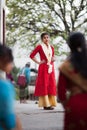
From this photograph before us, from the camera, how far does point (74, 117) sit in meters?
5.55

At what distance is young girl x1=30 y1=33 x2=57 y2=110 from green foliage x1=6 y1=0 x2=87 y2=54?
24783 mm

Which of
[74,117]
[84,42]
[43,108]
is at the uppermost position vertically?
[84,42]

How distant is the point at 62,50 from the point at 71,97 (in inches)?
1399

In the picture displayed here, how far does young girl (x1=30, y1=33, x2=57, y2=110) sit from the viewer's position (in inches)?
558

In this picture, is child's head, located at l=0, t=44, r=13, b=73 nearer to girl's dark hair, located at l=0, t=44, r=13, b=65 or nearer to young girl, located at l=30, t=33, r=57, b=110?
girl's dark hair, located at l=0, t=44, r=13, b=65

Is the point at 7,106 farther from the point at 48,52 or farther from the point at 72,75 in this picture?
the point at 48,52

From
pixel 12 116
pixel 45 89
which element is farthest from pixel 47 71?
pixel 12 116

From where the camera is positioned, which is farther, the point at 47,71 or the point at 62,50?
the point at 62,50

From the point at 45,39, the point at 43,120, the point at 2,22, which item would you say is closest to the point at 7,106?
the point at 43,120

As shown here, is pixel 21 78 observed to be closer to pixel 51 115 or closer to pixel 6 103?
pixel 51 115

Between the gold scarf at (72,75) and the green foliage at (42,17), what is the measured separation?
110 feet

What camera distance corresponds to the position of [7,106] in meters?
4.66

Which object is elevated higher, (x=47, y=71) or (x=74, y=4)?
(x=74, y=4)

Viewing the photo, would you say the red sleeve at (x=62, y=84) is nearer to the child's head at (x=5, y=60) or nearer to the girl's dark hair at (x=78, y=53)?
the girl's dark hair at (x=78, y=53)
